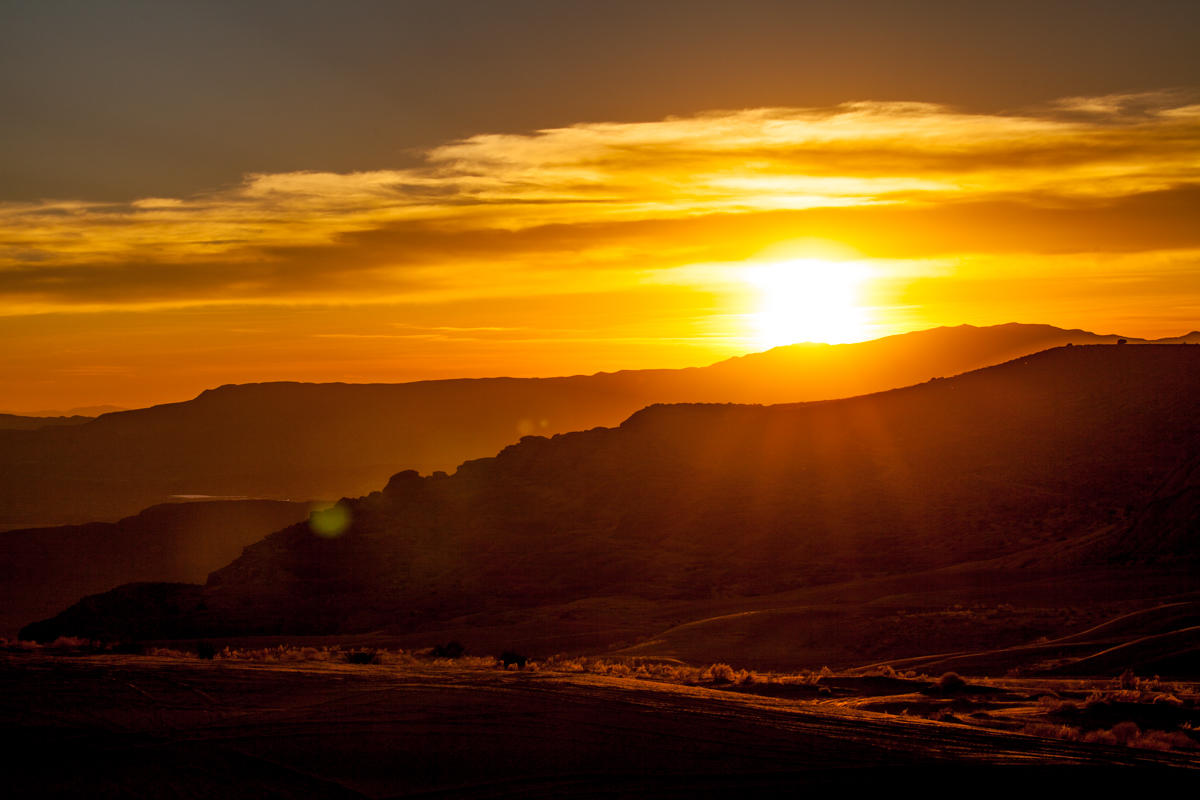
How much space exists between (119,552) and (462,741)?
67625mm

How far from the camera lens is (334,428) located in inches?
7387

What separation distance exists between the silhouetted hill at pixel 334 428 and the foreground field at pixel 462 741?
434ft

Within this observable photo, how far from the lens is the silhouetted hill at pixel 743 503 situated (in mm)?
47250

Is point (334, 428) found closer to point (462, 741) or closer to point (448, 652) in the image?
point (448, 652)

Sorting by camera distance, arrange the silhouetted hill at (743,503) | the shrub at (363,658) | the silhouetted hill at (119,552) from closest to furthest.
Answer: the shrub at (363,658) → the silhouetted hill at (743,503) → the silhouetted hill at (119,552)

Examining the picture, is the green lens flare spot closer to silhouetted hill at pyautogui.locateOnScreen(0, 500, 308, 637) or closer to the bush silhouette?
silhouetted hill at pyautogui.locateOnScreen(0, 500, 308, 637)

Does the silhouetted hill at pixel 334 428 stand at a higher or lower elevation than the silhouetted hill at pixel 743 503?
higher

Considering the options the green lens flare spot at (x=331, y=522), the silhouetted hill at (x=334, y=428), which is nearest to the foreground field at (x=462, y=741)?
the green lens flare spot at (x=331, y=522)

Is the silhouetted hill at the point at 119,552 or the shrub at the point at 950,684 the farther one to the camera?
the silhouetted hill at the point at 119,552

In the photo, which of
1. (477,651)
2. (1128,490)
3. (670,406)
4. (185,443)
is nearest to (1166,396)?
(1128,490)

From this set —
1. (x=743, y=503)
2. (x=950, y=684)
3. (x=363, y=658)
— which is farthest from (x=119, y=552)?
(x=950, y=684)

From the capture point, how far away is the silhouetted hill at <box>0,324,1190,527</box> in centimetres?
15475

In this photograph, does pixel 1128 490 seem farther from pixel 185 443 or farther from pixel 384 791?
pixel 185 443

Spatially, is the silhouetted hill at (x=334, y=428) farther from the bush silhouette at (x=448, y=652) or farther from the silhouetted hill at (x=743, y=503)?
the bush silhouette at (x=448, y=652)
